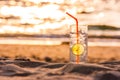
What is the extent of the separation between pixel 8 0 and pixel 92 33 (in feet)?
2.51


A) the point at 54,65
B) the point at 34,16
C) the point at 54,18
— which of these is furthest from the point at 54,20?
the point at 54,65

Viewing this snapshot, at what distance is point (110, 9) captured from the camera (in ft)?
8.90

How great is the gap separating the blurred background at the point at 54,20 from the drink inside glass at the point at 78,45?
1.82 ft

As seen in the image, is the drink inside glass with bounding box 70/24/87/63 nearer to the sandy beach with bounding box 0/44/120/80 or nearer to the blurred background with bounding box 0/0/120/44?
the sandy beach with bounding box 0/44/120/80

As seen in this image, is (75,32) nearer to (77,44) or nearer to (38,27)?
(77,44)

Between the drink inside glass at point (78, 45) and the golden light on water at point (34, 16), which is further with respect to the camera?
the golden light on water at point (34, 16)

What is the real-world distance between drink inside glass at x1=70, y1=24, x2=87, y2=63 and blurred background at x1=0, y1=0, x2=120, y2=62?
554 millimetres

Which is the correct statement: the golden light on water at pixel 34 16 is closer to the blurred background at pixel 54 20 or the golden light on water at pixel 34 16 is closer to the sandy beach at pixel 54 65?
the blurred background at pixel 54 20

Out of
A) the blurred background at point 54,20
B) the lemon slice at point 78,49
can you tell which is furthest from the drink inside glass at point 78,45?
the blurred background at point 54,20

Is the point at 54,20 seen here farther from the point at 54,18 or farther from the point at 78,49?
the point at 78,49

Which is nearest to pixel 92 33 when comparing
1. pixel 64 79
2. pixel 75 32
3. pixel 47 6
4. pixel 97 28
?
pixel 97 28

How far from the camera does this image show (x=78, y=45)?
2.08 meters

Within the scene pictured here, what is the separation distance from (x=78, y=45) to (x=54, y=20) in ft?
2.31

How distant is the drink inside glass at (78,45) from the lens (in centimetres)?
208
